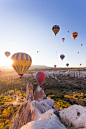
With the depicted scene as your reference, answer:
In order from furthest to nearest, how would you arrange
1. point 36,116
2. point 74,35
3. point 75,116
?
point 74,35, point 36,116, point 75,116

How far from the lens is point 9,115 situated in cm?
1658

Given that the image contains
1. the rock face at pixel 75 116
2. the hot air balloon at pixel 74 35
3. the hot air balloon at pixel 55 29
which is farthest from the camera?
the hot air balloon at pixel 74 35

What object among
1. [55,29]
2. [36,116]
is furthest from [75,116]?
[55,29]

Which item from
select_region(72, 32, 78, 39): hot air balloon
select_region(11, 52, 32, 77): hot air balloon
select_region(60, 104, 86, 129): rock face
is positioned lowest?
select_region(60, 104, 86, 129): rock face

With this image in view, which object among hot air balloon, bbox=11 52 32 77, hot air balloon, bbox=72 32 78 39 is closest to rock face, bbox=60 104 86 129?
hot air balloon, bbox=11 52 32 77

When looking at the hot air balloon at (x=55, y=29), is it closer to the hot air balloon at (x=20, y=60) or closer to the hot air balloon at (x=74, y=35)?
the hot air balloon at (x=74, y=35)

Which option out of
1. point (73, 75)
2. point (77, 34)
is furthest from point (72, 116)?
point (73, 75)

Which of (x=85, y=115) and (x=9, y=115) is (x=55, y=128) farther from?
(x=9, y=115)

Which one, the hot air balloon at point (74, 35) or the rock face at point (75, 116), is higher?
the hot air balloon at point (74, 35)

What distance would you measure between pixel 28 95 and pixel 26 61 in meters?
6.59

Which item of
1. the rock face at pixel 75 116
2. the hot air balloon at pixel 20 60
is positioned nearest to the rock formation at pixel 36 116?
the rock face at pixel 75 116

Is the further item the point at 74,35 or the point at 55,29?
the point at 74,35

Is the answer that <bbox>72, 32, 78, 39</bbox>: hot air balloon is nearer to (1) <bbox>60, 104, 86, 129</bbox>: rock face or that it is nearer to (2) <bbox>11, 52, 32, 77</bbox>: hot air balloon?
(2) <bbox>11, 52, 32, 77</bbox>: hot air balloon

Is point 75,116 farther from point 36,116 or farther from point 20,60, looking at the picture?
point 20,60
